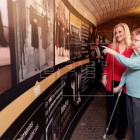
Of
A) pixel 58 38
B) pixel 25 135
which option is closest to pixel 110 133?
pixel 58 38

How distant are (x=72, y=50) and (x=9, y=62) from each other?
180cm

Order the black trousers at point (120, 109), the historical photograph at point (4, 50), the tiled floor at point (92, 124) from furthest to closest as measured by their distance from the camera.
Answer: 1. the tiled floor at point (92, 124)
2. the black trousers at point (120, 109)
3. the historical photograph at point (4, 50)

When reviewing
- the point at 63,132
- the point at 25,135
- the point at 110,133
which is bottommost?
the point at 110,133

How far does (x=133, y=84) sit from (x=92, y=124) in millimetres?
1469

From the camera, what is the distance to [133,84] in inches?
82.6

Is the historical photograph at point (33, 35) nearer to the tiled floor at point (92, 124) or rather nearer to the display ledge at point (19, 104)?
the display ledge at point (19, 104)

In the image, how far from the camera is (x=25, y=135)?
45.4 inches

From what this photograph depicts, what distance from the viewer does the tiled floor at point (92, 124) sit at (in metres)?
2.86

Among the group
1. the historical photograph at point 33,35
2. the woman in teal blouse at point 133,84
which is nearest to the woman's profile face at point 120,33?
the woman in teal blouse at point 133,84

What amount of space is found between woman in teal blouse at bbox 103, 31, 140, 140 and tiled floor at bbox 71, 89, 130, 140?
2.16ft

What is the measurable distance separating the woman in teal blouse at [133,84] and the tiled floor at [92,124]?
2.16 ft

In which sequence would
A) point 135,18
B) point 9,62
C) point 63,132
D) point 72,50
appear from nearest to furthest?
point 9,62
point 63,132
point 72,50
point 135,18

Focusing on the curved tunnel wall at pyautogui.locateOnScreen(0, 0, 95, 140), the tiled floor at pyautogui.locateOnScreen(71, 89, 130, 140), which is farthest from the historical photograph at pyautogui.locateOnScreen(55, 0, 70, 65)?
the tiled floor at pyautogui.locateOnScreen(71, 89, 130, 140)

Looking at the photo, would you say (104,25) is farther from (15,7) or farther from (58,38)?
(15,7)
